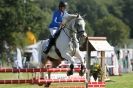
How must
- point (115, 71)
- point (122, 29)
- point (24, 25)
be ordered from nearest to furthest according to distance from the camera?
point (115, 71) → point (24, 25) → point (122, 29)

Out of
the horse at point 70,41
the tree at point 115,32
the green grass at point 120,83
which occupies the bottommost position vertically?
the green grass at point 120,83

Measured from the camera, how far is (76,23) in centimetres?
1603

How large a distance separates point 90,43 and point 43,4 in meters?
148

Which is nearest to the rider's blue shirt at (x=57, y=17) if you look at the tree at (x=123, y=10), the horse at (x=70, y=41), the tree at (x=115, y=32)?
the horse at (x=70, y=41)

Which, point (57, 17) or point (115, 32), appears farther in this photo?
point (115, 32)

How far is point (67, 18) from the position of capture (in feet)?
54.0

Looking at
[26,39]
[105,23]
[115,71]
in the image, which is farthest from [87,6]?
[115,71]

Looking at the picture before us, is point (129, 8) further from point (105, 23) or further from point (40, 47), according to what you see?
point (40, 47)

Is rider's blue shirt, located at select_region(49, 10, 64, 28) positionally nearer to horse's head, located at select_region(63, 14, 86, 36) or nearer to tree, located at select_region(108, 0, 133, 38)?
horse's head, located at select_region(63, 14, 86, 36)

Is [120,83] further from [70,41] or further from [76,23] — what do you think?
[76,23]

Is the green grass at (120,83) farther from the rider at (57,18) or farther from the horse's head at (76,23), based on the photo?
the horse's head at (76,23)

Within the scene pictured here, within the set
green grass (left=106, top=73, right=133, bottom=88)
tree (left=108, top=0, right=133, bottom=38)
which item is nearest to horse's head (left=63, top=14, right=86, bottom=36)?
green grass (left=106, top=73, right=133, bottom=88)

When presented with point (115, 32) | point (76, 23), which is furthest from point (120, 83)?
point (115, 32)

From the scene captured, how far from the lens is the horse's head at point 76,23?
15727mm
